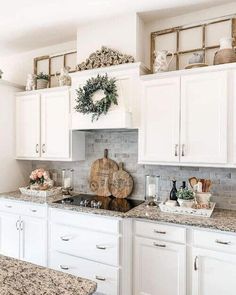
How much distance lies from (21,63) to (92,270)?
2893mm

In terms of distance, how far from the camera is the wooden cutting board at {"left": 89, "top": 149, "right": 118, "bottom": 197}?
293cm

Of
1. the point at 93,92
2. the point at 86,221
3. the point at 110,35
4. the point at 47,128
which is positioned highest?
the point at 110,35

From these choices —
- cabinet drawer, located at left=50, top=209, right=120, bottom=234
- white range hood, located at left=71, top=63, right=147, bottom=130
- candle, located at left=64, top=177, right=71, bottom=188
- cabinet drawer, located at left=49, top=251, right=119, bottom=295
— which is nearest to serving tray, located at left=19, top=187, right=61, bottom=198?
candle, located at left=64, top=177, right=71, bottom=188

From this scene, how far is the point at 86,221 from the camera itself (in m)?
2.36

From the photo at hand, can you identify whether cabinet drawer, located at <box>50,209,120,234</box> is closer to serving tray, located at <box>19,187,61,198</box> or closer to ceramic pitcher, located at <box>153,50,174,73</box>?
serving tray, located at <box>19,187,61,198</box>

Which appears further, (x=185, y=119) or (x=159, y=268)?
(x=185, y=119)

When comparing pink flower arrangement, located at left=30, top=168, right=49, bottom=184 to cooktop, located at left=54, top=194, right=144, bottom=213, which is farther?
pink flower arrangement, located at left=30, top=168, right=49, bottom=184

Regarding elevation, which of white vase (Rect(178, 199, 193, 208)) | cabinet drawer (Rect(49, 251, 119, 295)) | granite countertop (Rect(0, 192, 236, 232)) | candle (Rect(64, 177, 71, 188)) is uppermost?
candle (Rect(64, 177, 71, 188))

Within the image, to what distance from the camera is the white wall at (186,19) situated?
2391mm

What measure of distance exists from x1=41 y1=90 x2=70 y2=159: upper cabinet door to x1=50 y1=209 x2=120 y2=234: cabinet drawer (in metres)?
0.69

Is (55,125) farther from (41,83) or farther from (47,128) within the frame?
(41,83)

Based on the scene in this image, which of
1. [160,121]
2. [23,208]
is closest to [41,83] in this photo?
[23,208]

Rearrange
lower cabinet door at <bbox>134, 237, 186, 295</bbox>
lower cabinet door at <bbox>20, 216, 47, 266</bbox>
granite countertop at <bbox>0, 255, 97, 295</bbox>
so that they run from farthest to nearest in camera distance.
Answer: lower cabinet door at <bbox>20, 216, 47, 266</bbox>, lower cabinet door at <bbox>134, 237, 186, 295</bbox>, granite countertop at <bbox>0, 255, 97, 295</bbox>

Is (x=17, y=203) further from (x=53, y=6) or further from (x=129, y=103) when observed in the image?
(x=53, y=6)
